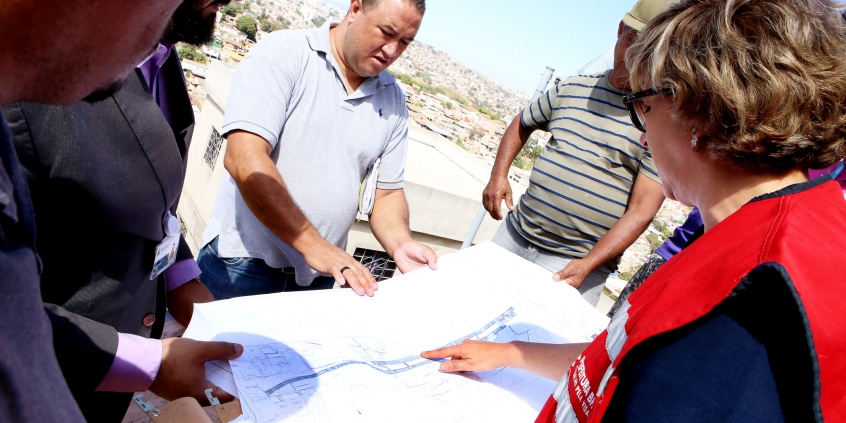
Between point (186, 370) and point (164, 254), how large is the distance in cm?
40

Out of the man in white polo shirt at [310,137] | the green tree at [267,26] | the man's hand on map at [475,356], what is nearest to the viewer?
the man's hand on map at [475,356]

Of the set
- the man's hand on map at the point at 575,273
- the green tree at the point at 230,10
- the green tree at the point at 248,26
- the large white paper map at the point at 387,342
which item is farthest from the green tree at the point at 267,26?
the large white paper map at the point at 387,342

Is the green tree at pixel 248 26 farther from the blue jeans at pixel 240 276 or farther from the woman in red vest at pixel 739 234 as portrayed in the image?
the woman in red vest at pixel 739 234

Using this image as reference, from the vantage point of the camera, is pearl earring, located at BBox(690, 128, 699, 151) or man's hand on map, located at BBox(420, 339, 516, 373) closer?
pearl earring, located at BBox(690, 128, 699, 151)

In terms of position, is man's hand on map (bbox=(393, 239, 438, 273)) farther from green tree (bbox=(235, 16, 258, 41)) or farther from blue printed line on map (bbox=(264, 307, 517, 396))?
green tree (bbox=(235, 16, 258, 41))

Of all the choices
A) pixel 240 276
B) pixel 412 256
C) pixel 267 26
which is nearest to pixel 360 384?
pixel 412 256

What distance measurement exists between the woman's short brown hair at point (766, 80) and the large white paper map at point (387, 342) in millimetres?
954

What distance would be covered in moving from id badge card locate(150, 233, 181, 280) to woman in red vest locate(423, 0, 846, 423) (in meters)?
1.17

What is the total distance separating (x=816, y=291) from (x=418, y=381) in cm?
100

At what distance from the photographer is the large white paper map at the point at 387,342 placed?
4.01 ft

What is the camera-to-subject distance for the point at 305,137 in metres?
2.12

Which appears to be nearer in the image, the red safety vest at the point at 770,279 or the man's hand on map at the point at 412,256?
the red safety vest at the point at 770,279

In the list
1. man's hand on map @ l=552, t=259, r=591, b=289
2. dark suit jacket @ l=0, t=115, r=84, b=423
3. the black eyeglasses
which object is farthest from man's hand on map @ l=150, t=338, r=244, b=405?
man's hand on map @ l=552, t=259, r=591, b=289

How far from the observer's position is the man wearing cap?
269 centimetres
